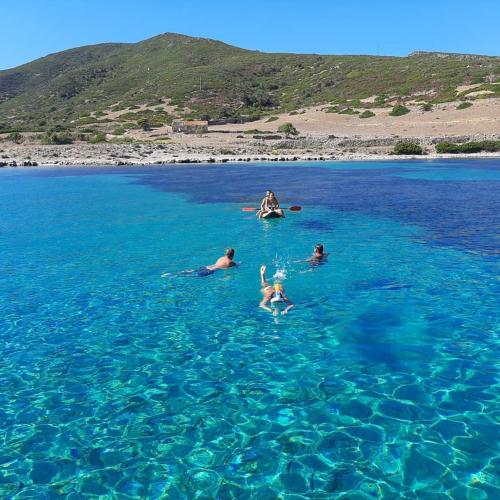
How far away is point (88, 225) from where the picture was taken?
23.1m

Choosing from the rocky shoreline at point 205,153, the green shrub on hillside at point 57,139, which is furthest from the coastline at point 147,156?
the green shrub on hillside at point 57,139

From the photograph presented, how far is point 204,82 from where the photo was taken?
120875 mm

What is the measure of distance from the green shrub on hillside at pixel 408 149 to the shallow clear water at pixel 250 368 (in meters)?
39.8

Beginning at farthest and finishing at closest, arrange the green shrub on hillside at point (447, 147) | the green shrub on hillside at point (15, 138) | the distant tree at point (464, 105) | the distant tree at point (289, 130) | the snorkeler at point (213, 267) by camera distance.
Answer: the green shrub on hillside at point (15, 138) → the distant tree at point (289, 130) → the distant tree at point (464, 105) → the green shrub on hillside at point (447, 147) → the snorkeler at point (213, 267)

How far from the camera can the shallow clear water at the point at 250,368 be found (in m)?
6.17

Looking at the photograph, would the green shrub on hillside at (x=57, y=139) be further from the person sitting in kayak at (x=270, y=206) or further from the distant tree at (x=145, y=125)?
the person sitting in kayak at (x=270, y=206)

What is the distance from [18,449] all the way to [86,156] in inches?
2282

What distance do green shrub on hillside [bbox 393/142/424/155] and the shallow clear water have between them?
1565 inches

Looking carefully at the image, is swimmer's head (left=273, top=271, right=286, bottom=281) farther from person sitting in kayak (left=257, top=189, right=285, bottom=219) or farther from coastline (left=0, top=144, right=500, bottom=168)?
coastline (left=0, top=144, right=500, bottom=168)

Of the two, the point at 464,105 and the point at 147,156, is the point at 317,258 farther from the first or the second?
the point at 464,105

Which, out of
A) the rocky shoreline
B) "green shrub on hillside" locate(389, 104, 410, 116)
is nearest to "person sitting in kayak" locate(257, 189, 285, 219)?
the rocky shoreline

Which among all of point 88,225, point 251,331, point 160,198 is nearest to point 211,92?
point 160,198

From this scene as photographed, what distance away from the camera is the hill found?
91188 mm

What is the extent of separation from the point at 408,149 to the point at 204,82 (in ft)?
250
